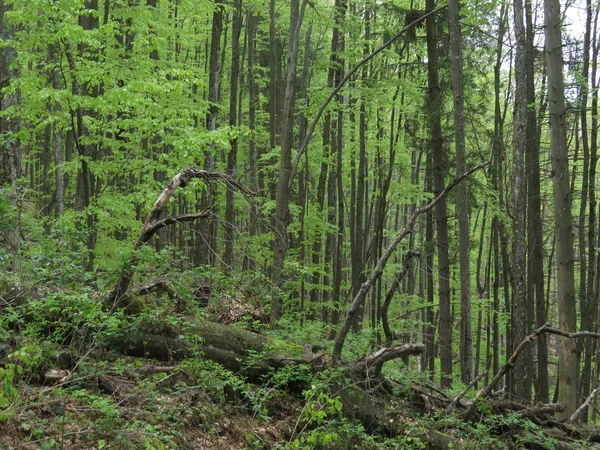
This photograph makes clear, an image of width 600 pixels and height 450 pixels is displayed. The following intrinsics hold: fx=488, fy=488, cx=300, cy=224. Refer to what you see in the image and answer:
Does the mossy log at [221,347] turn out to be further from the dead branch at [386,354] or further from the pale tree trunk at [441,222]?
the pale tree trunk at [441,222]

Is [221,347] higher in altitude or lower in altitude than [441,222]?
lower

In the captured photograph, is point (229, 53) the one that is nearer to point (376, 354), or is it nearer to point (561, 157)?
point (561, 157)

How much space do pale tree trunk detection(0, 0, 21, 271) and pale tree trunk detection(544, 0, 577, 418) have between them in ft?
27.6

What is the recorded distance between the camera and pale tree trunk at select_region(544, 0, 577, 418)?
8367 mm

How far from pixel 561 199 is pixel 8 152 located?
9.16 m

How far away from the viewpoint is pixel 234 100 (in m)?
14.7

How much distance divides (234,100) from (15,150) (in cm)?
790

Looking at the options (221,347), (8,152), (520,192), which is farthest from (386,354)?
(8,152)

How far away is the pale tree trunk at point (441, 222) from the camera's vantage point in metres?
10.1

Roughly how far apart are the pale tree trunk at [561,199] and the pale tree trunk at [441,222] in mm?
2156

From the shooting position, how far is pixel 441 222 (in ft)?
33.5

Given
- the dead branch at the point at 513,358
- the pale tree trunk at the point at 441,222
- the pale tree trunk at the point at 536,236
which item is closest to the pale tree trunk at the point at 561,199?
the dead branch at the point at 513,358

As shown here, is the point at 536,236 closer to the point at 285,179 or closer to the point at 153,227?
the point at 285,179

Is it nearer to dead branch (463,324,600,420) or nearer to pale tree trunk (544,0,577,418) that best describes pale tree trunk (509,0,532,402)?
pale tree trunk (544,0,577,418)
